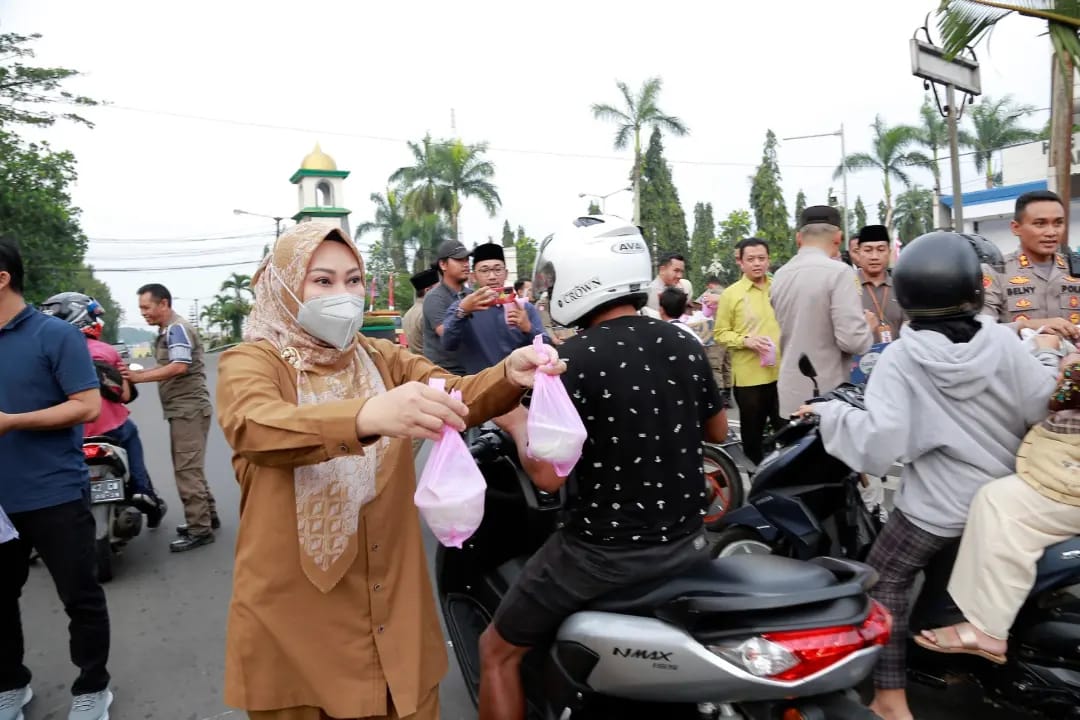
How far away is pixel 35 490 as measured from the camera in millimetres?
3148

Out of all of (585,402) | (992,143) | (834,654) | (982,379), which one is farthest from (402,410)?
(992,143)

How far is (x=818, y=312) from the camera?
460cm

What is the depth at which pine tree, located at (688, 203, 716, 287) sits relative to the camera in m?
47.1

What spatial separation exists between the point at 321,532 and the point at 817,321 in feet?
11.7

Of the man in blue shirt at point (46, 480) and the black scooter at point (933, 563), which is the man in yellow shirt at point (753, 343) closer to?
the black scooter at point (933, 563)

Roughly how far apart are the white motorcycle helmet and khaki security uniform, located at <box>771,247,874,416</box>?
256 centimetres

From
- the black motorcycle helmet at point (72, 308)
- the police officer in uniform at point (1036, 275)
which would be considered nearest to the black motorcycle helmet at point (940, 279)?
the police officer in uniform at point (1036, 275)

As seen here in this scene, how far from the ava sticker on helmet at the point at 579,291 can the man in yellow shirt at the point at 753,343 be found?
132 inches

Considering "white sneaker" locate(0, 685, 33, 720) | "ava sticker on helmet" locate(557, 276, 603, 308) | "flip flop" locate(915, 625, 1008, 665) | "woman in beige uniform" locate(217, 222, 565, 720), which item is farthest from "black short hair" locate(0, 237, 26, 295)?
"flip flop" locate(915, 625, 1008, 665)

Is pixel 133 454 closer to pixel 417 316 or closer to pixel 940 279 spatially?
pixel 417 316

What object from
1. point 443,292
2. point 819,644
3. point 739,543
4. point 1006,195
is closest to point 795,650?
point 819,644

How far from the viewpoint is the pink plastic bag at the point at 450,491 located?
1.61 metres

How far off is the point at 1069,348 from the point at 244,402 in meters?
3.07

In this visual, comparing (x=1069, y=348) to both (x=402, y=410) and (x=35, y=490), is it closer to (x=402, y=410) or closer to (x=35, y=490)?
(x=402, y=410)
